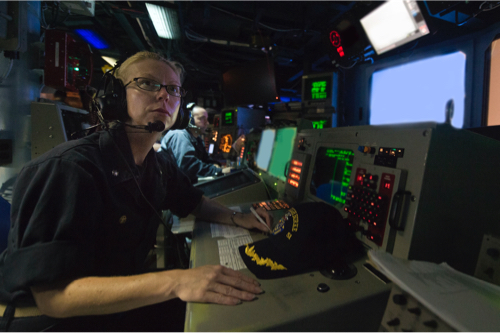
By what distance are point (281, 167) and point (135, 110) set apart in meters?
1.24

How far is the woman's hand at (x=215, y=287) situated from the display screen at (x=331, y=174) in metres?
0.69

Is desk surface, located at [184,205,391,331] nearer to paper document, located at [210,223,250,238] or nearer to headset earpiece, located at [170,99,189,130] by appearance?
paper document, located at [210,223,250,238]

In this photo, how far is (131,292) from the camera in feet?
2.12

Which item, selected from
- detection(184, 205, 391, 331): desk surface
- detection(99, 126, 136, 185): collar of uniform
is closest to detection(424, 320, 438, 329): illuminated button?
detection(184, 205, 391, 331): desk surface

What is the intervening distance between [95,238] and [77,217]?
15 centimetres

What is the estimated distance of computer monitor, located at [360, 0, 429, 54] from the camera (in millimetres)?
2010

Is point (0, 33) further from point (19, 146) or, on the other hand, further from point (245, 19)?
point (245, 19)

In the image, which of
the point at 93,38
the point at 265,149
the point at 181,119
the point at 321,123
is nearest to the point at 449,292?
the point at 181,119

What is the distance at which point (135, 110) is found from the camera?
41.3 inches

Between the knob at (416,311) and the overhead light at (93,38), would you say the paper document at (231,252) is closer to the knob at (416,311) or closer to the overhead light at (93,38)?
the knob at (416,311)

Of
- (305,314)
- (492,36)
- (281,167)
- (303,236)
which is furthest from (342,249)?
(492,36)

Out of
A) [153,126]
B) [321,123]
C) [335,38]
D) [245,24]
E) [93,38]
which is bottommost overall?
[153,126]

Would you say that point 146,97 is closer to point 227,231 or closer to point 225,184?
point 227,231

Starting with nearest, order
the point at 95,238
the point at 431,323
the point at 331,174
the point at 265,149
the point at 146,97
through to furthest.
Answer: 1. the point at 431,323
2. the point at 95,238
3. the point at 146,97
4. the point at 331,174
5. the point at 265,149
